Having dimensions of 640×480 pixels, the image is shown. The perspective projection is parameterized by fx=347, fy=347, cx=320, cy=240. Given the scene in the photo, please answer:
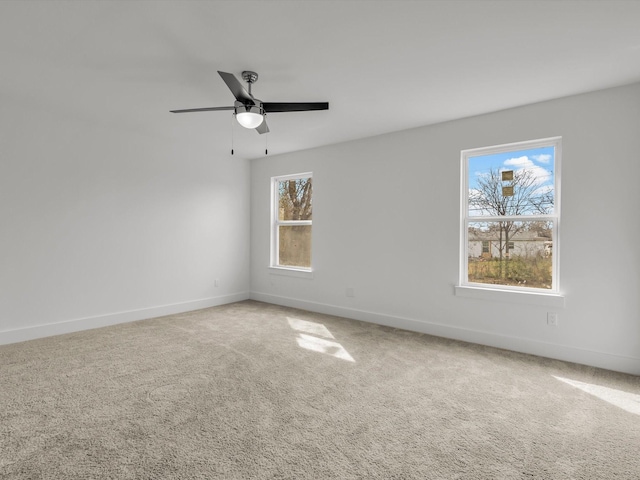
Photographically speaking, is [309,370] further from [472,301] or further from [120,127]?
[120,127]

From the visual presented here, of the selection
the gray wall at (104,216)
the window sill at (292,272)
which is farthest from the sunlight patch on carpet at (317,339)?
the gray wall at (104,216)

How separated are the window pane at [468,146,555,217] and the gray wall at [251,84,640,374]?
0.60 ft

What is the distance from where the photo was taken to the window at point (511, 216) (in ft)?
11.3

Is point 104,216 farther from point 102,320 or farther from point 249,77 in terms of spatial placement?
point 249,77

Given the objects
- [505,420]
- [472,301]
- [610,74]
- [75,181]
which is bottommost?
[505,420]

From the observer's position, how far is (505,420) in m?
2.21

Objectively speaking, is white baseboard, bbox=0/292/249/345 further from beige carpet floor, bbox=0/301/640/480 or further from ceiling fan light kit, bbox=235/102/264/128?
ceiling fan light kit, bbox=235/102/264/128

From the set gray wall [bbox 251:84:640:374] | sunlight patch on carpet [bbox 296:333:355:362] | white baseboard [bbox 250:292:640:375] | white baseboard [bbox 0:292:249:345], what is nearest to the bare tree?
gray wall [bbox 251:84:640:374]

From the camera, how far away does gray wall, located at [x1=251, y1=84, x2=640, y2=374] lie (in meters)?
3.03

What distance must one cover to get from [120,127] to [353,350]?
12.8ft

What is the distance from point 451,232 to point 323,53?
243 cm

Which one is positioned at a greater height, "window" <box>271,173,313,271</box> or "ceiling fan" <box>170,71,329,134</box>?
"ceiling fan" <box>170,71,329,134</box>

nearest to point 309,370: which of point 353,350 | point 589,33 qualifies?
point 353,350

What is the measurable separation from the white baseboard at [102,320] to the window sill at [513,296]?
371 cm
